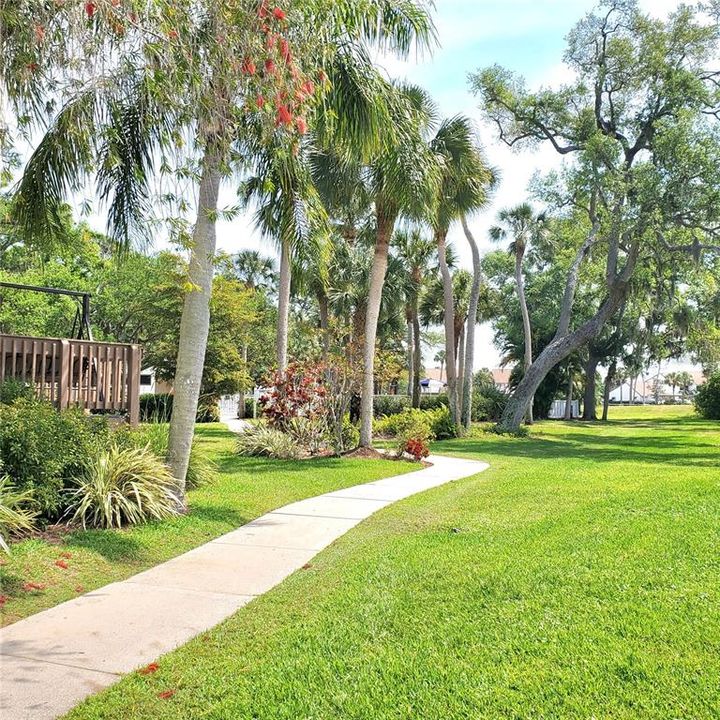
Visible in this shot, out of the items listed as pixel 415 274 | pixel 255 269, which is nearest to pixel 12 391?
pixel 415 274

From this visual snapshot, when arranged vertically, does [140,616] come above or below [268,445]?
below

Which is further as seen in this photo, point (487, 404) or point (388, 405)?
point (487, 404)

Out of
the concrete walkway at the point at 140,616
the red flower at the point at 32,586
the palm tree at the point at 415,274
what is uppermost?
the palm tree at the point at 415,274

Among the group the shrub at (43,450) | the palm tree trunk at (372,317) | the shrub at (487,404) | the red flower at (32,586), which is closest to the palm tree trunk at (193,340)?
the shrub at (43,450)

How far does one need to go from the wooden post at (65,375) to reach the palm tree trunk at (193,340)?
3.23 m

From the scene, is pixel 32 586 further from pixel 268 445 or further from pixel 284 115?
pixel 268 445

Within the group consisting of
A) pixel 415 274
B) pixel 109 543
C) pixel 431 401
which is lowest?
pixel 109 543

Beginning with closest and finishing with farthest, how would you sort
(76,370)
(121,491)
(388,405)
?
1. (121,491)
2. (76,370)
3. (388,405)

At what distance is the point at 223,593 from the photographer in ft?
17.5

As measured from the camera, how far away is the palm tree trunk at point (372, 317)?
15.3 metres

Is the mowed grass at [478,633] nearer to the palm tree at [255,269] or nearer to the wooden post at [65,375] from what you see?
the wooden post at [65,375]

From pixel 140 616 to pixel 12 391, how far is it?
5.74 meters

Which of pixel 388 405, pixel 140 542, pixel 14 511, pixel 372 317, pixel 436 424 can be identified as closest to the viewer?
pixel 14 511

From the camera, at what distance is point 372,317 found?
15.3 meters
